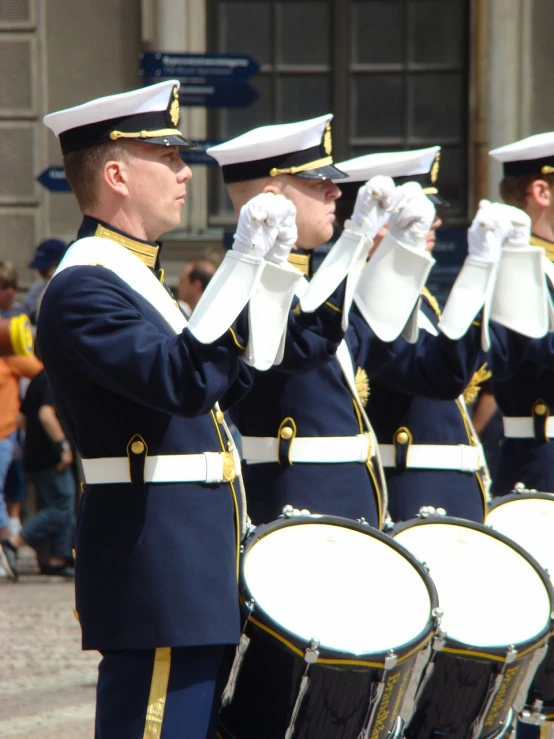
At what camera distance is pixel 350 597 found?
336cm

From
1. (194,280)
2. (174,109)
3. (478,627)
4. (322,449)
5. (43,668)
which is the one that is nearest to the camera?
(174,109)

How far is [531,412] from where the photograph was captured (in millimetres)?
4711

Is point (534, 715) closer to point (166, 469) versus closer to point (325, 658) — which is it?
point (325, 658)

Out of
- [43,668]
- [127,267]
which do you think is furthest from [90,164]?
[43,668]

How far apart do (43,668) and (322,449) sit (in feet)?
8.56

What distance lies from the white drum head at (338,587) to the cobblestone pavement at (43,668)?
1.97 meters

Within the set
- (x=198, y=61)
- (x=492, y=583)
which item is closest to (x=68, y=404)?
(x=492, y=583)

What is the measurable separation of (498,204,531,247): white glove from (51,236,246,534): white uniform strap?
3.33 ft

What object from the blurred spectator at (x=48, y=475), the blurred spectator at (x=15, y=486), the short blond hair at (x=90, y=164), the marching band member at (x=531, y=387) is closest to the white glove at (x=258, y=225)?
the short blond hair at (x=90, y=164)

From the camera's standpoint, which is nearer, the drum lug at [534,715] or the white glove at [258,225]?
the white glove at [258,225]

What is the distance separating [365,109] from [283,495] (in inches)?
314

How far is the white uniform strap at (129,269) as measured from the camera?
3.21 metres

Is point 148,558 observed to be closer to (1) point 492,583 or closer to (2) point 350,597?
(2) point 350,597

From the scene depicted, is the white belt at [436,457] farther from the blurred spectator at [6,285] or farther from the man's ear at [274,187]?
the blurred spectator at [6,285]
